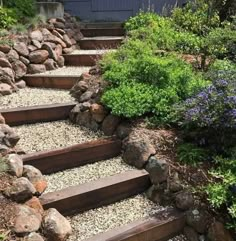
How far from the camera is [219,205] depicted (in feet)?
9.73

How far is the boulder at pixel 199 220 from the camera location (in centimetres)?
309

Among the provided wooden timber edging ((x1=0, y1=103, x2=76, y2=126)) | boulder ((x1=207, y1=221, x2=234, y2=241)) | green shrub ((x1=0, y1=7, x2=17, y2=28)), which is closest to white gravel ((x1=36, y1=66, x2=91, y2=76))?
green shrub ((x1=0, y1=7, x2=17, y2=28))

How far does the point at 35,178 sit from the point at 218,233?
5.12 ft

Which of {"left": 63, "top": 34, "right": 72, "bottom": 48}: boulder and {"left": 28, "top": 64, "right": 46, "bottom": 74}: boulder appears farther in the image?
{"left": 63, "top": 34, "right": 72, "bottom": 48}: boulder

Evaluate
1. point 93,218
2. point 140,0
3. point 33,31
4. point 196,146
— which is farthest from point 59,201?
point 140,0

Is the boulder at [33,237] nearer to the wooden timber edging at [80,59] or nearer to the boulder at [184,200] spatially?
the boulder at [184,200]

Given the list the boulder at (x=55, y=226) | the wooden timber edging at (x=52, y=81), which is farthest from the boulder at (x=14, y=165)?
the wooden timber edging at (x=52, y=81)

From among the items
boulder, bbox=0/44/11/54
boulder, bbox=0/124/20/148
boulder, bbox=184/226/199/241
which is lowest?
boulder, bbox=184/226/199/241

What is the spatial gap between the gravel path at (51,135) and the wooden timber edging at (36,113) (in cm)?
7

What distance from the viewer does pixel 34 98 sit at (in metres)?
4.57

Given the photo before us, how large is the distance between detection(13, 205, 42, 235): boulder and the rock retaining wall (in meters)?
2.28

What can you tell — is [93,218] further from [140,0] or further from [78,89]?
[140,0]

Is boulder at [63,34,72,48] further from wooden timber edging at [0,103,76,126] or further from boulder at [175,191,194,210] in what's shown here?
boulder at [175,191,194,210]

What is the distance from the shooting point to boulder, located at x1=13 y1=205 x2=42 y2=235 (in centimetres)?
258
